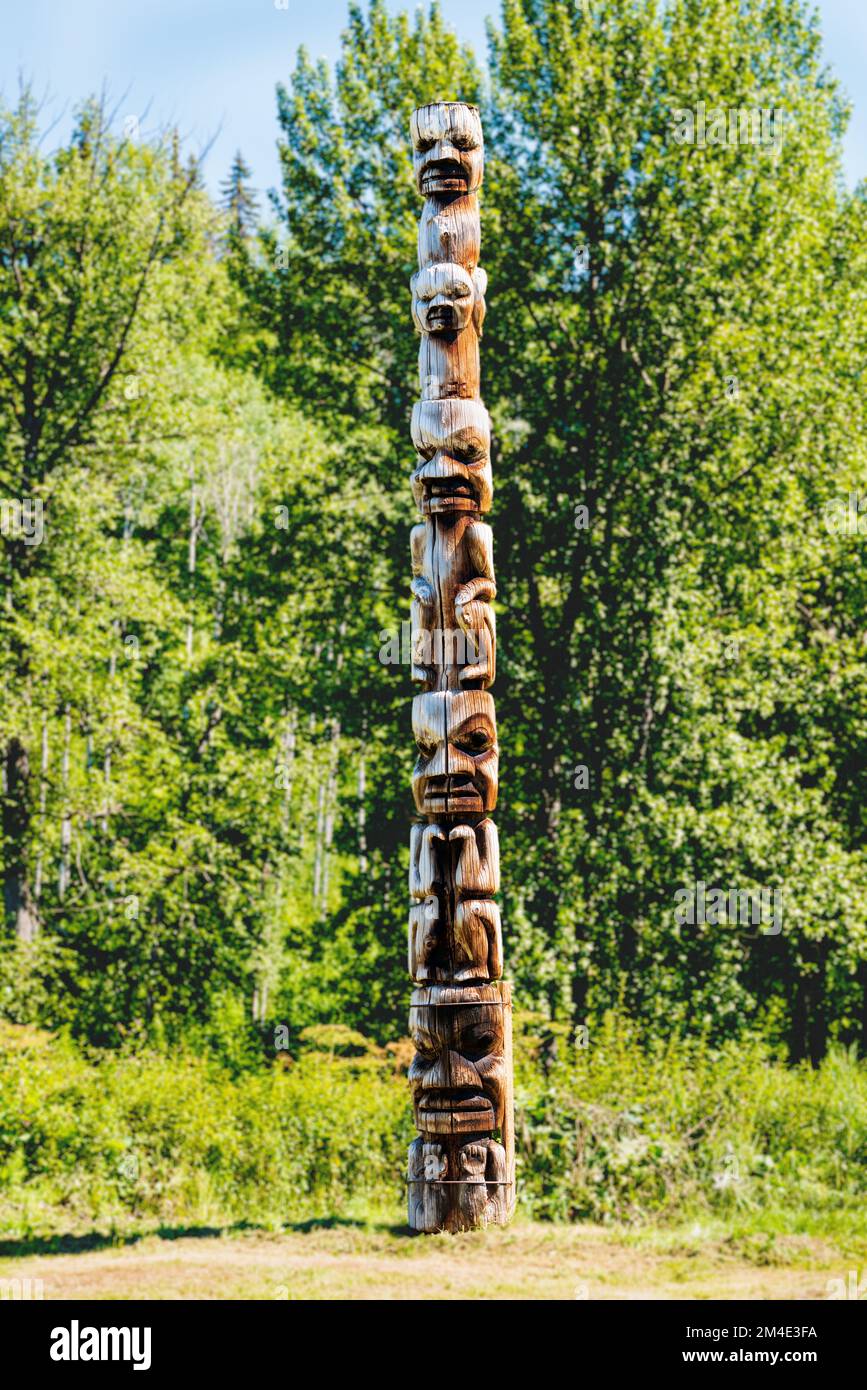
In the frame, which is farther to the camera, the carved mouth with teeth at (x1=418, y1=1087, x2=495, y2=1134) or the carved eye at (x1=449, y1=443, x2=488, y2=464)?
the carved eye at (x1=449, y1=443, x2=488, y2=464)

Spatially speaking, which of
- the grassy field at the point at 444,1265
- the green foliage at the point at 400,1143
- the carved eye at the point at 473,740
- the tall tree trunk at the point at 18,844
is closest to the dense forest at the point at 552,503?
the tall tree trunk at the point at 18,844

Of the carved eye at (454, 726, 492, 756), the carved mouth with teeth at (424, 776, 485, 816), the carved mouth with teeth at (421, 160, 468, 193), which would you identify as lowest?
the carved mouth with teeth at (424, 776, 485, 816)

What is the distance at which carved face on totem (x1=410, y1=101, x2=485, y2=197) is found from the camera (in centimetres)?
719

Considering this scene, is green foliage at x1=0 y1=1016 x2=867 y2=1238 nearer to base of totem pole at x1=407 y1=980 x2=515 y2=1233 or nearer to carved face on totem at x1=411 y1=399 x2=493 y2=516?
base of totem pole at x1=407 y1=980 x2=515 y2=1233

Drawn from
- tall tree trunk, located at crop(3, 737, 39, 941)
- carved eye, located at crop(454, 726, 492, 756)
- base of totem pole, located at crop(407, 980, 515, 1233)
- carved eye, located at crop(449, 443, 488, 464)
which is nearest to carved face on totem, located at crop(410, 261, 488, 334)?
carved eye, located at crop(449, 443, 488, 464)

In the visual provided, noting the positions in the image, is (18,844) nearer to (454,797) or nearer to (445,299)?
(454,797)

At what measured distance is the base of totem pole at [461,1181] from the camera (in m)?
6.10

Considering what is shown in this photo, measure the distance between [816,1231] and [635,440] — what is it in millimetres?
9766

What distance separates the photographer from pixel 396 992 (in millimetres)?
18359

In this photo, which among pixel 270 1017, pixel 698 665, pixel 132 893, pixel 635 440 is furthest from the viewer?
pixel 270 1017

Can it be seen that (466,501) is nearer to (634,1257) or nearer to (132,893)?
(634,1257)

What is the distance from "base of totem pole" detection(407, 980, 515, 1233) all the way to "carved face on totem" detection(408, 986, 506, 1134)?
62 mm

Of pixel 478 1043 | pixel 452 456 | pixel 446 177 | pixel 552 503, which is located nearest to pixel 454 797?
pixel 478 1043

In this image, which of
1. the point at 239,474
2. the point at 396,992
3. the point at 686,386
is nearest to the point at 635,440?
the point at 686,386
